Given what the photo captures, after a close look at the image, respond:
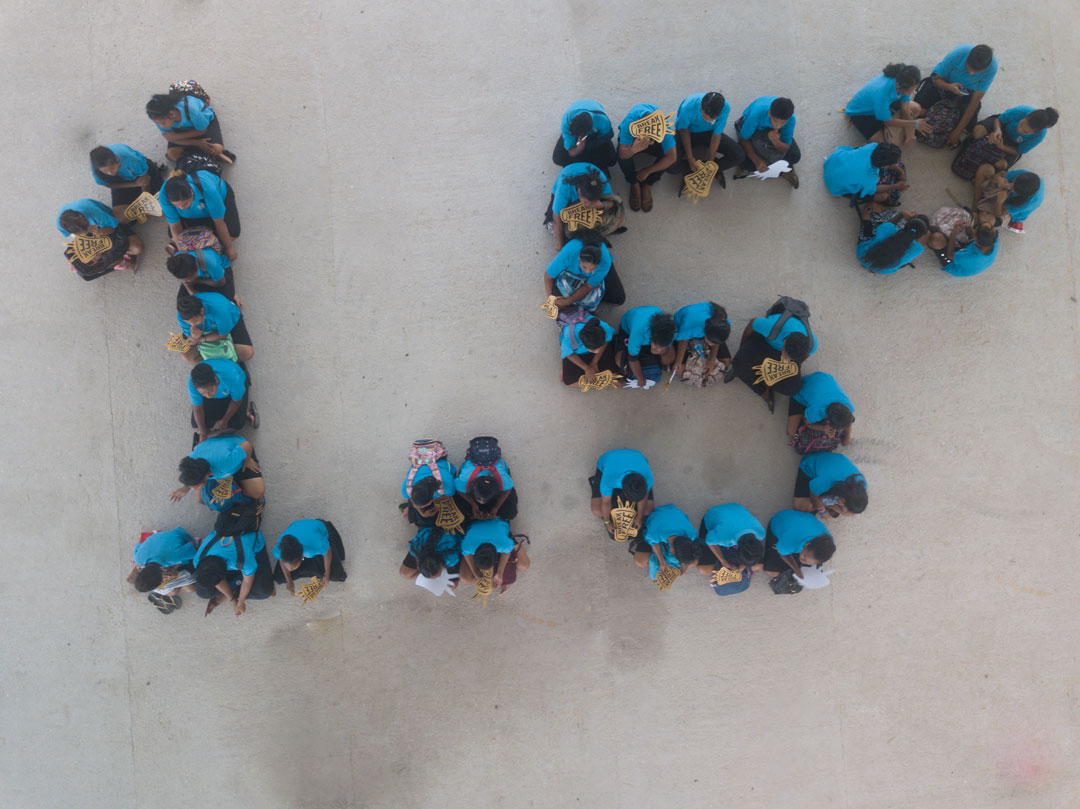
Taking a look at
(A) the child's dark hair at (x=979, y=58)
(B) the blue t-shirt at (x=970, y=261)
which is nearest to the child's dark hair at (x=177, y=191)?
(A) the child's dark hair at (x=979, y=58)

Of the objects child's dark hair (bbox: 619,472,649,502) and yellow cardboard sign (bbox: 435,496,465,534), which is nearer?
child's dark hair (bbox: 619,472,649,502)

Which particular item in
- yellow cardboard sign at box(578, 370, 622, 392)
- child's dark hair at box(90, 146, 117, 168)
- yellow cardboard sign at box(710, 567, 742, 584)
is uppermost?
child's dark hair at box(90, 146, 117, 168)

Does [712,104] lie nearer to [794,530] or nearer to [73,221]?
[794,530]

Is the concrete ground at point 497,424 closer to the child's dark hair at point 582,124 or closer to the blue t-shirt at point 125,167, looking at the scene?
the blue t-shirt at point 125,167

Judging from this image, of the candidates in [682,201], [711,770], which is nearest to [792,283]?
[682,201]

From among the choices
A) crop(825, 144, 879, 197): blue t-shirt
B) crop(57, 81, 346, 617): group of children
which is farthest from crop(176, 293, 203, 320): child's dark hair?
crop(825, 144, 879, 197): blue t-shirt

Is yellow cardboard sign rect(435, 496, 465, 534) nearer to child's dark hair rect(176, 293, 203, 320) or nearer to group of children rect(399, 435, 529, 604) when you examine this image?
group of children rect(399, 435, 529, 604)

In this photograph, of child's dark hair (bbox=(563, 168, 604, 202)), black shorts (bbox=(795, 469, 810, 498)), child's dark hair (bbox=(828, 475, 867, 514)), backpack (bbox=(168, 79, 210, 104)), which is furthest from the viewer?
black shorts (bbox=(795, 469, 810, 498))
